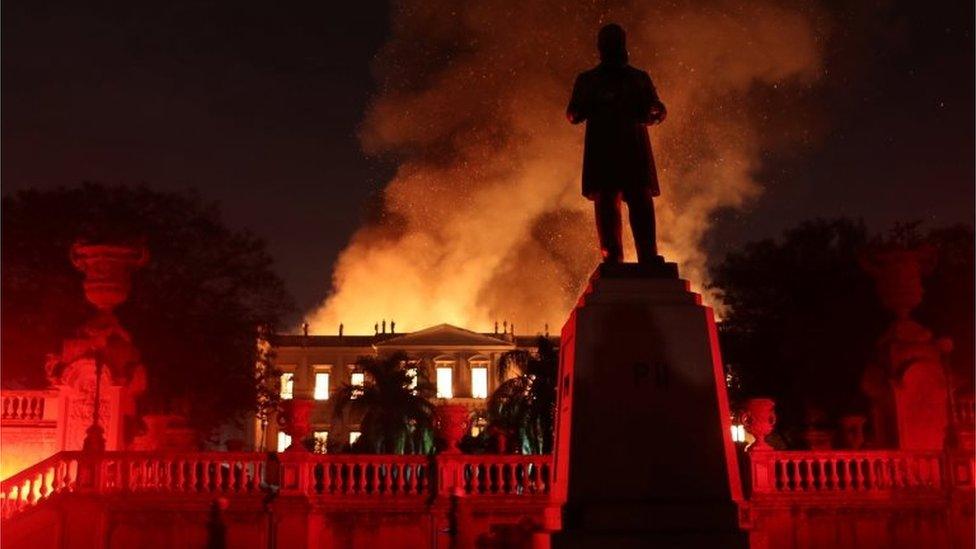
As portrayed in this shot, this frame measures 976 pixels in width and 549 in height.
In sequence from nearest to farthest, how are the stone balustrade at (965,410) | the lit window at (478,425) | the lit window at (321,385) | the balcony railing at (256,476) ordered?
the balcony railing at (256,476)
the stone balustrade at (965,410)
the lit window at (478,425)
the lit window at (321,385)

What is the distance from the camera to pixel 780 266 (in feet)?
121

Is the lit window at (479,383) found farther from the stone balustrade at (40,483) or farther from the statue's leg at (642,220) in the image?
the statue's leg at (642,220)

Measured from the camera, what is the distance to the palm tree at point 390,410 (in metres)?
37.3

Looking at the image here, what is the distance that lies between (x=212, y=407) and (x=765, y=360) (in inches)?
699

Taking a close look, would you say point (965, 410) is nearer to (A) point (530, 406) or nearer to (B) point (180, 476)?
(B) point (180, 476)

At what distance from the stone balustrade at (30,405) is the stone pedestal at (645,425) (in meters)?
15.4

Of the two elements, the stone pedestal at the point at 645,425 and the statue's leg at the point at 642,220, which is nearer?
the stone pedestal at the point at 645,425

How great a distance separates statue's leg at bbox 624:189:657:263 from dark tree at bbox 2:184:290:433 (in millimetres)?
18835

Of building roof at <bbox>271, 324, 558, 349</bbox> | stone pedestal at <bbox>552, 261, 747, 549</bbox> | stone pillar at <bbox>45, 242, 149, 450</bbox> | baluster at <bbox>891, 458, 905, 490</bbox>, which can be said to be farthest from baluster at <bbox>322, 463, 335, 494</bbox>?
building roof at <bbox>271, 324, 558, 349</bbox>

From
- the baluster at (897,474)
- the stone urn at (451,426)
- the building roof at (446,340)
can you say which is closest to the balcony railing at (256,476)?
the stone urn at (451,426)

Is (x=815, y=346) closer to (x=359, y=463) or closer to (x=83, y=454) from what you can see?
(x=359, y=463)

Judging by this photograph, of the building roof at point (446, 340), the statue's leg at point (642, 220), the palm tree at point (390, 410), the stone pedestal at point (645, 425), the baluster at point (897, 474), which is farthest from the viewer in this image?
the building roof at point (446, 340)

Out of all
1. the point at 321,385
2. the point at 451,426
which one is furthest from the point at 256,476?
the point at 321,385

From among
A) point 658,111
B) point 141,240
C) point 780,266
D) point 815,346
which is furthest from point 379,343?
point 658,111
